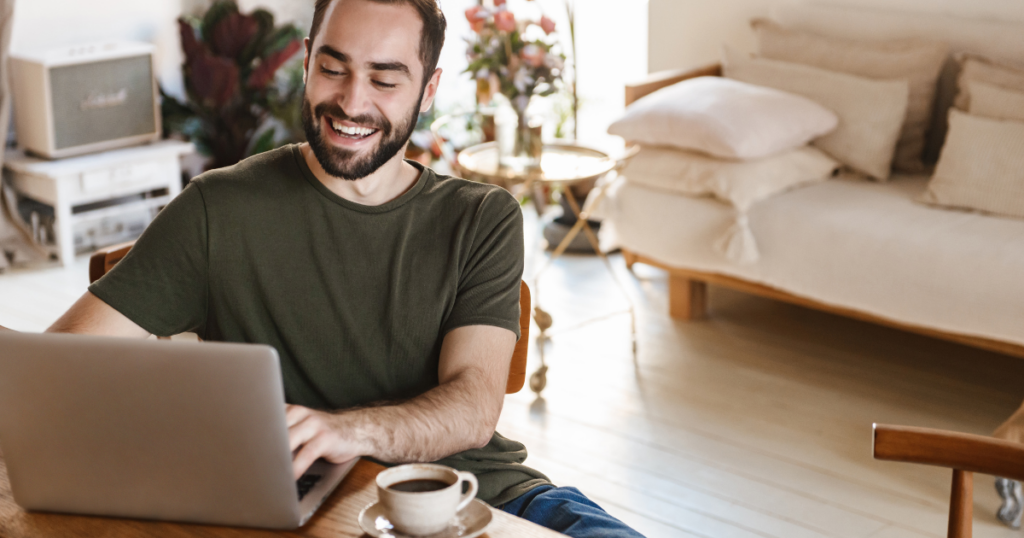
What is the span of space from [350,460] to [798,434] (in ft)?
6.05

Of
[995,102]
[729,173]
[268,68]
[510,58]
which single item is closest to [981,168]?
[995,102]

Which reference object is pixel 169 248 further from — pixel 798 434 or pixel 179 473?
pixel 798 434

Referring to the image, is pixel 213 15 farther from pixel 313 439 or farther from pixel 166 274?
pixel 313 439

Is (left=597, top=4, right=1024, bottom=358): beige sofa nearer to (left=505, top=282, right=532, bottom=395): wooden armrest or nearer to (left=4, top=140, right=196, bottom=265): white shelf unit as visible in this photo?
(left=505, top=282, right=532, bottom=395): wooden armrest

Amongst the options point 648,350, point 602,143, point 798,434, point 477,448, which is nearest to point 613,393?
point 648,350

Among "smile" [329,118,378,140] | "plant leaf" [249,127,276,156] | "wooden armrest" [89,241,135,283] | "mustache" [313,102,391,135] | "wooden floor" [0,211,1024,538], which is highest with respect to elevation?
"mustache" [313,102,391,135]

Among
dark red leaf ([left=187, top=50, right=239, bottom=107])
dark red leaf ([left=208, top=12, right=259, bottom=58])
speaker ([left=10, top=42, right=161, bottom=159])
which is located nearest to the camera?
speaker ([left=10, top=42, right=161, bottom=159])

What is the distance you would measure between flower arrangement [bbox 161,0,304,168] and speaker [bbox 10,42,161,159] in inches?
7.1

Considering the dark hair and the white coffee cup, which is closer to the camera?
the white coffee cup

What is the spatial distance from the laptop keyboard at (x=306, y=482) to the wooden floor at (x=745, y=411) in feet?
4.42

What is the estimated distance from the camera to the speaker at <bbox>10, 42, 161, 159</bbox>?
4.09 metres

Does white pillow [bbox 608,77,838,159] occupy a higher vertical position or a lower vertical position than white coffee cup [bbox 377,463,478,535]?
higher

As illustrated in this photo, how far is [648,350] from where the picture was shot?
10.8 ft

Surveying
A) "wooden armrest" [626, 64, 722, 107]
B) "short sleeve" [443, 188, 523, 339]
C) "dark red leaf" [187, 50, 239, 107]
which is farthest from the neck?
"dark red leaf" [187, 50, 239, 107]
